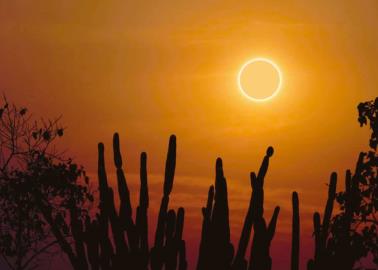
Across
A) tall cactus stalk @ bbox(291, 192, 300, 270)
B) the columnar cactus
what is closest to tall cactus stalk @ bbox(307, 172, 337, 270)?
tall cactus stalk @ bbox(291, 192, 300, 270)


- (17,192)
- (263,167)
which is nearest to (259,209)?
(263,167)

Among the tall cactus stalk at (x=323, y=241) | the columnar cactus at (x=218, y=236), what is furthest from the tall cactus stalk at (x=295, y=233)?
the columnar cactus at (x=218, y=236)

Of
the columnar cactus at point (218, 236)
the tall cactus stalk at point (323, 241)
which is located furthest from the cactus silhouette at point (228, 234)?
the tall cactus stalk at point (323, 241)

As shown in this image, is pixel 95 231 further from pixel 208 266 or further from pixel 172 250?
pixel 208 266

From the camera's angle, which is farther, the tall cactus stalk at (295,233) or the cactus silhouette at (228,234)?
the tall cactus stalk at (295,233)

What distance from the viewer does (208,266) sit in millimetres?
4547

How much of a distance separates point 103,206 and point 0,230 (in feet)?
95.3

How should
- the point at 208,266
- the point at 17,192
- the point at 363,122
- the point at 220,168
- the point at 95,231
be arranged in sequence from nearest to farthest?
the point at 208,266, the point at 220,168, the point at 95,231, the point at 363,122, the point at 17,192

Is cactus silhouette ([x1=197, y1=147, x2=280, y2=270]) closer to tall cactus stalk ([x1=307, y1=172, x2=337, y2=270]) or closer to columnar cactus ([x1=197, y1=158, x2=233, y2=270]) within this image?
columnar cactus ([x1=197, y1=158, x2=233, y2=270])

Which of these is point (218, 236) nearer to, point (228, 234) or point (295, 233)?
point (228, 234)

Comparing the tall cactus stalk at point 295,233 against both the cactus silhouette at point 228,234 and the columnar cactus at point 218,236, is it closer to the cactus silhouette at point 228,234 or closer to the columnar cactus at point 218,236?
the cactus silhouette at point 228,234

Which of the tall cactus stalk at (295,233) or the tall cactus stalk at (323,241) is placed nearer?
the tall cactus stalk at (323,241)

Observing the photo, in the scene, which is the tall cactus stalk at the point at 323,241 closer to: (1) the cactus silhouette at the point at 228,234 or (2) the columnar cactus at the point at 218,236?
(1) the cactus silhouette at the point at 228,234

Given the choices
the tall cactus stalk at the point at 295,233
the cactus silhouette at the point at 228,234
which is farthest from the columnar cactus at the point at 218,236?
the tall cactus stalk at the point at 295,233
